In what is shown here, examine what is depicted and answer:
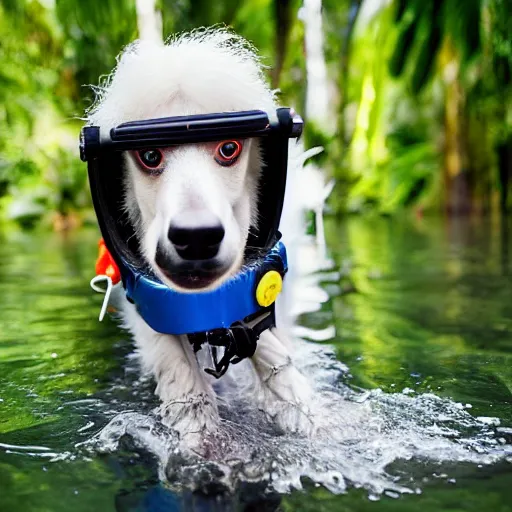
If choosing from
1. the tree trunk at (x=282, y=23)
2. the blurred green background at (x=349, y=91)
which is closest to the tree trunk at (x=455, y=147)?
the blurred green background at (x=349, y=91)

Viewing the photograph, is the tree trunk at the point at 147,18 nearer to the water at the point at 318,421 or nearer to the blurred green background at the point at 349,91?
the blurred green background at the point at 349,91

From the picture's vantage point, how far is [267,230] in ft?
5.79

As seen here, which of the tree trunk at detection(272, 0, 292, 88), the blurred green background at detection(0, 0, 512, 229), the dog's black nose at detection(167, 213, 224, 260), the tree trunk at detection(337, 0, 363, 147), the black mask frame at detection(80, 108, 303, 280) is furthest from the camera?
the tree trunk at detection(337, 0, 363, 147)

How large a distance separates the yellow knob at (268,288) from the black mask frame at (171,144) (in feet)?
0.23

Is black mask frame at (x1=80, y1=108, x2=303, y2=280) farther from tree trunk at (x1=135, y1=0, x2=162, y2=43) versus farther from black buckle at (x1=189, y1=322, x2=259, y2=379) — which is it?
tree trunk at (x1=135, y1=0, x2=162, y2=43)

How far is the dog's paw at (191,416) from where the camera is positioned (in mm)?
1530

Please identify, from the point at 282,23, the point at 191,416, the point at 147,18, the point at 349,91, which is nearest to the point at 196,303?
the point at 191,416

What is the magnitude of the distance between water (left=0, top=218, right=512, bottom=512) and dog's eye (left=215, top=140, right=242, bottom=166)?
59 centimetres

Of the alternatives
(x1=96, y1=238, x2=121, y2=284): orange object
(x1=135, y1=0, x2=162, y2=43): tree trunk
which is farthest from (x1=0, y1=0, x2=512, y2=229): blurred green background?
(x1=96, y1=238, x2=121, y2=284): orange object

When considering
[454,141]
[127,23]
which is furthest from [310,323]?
[454,141]

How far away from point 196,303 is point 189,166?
34 cm

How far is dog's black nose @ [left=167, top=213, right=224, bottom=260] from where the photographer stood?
1.37m

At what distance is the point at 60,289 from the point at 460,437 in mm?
2798

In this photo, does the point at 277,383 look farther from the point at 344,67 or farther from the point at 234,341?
the point at 344,67
